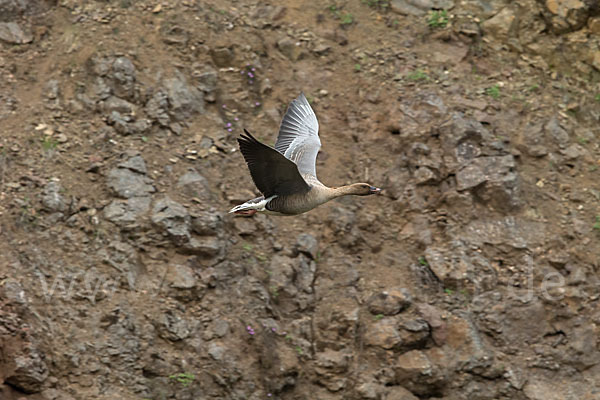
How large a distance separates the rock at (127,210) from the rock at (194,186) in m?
0.57

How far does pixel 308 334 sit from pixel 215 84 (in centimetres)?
419

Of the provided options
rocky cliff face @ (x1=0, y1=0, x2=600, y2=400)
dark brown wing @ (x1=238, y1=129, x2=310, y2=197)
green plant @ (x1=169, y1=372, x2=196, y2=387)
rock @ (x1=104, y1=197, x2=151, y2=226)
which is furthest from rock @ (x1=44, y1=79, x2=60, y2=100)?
dark brown wing @ (x1=238, y1=129, x2=310, y2=197)

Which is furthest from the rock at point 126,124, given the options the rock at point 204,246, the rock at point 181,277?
the rock at point 181,277

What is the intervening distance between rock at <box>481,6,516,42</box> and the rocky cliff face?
37mm

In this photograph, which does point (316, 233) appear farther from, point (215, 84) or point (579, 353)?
point (579, 353)

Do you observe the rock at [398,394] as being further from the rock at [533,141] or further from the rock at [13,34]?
the rock at [13,34]

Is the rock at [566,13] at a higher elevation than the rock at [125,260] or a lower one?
higher

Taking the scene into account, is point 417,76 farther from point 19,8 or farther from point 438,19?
point 19,8

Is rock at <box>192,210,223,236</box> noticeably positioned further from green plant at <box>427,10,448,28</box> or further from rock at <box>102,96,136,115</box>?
green plant at <box>427,10,448,28</box>

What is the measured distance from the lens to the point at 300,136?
1093cm

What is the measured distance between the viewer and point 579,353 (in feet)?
39.7

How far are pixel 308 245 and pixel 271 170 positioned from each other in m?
3.54

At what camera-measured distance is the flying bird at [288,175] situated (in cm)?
886

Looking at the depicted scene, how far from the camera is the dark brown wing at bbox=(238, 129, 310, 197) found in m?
8.70
